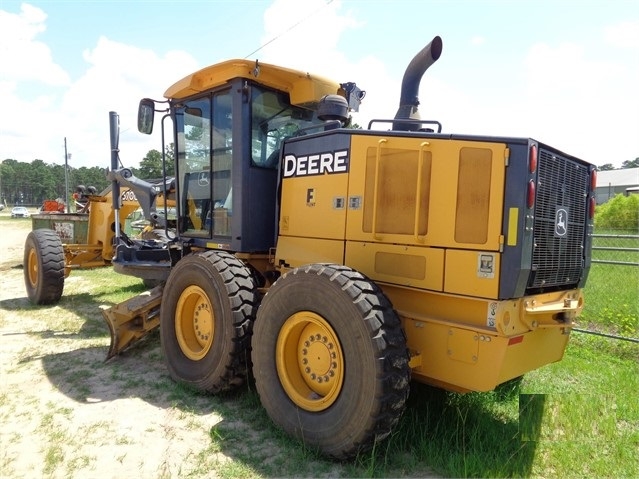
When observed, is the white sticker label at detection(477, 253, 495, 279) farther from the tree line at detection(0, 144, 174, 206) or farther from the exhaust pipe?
the tree line at detection(0, 144, 174, 206)

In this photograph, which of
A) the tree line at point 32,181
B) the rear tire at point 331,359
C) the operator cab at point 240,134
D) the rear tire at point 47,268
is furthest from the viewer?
the tree line at point 32,181

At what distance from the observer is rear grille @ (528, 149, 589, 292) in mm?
3086

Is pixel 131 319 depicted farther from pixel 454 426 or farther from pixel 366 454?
pixel 454 426

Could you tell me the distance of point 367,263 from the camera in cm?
355

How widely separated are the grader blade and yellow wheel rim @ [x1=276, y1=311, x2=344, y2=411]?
2392 millimetres

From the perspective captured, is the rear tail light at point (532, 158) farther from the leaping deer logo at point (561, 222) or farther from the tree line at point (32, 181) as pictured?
the tree line at point (32, 181)

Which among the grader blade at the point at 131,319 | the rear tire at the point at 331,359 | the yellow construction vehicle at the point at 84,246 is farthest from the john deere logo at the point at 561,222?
the yellow construction vehicle at the point at 84,246

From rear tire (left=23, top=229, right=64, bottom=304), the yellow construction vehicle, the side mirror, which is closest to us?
the side mirror

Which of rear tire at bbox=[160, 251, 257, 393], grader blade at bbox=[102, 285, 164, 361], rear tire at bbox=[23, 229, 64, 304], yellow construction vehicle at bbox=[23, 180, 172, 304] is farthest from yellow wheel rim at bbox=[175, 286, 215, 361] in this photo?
rear tire at bbox=[23, 229, 64, 304]

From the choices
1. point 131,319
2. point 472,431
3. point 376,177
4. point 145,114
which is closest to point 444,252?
point 376,177

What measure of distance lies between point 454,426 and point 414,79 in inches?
113

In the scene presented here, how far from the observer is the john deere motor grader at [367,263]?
2926 millimetres

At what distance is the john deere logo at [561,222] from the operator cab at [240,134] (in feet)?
6.92

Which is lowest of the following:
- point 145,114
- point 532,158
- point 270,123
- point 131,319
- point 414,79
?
point 131,319
